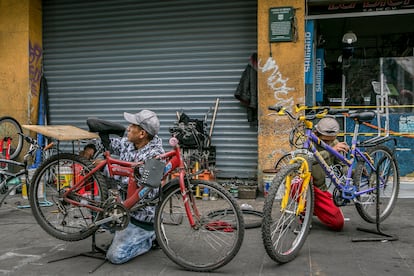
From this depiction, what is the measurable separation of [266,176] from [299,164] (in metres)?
2.98

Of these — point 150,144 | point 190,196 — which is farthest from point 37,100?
point 190,196

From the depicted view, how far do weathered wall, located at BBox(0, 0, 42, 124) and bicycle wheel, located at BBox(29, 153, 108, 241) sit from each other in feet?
15.9

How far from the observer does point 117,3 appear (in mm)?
8898

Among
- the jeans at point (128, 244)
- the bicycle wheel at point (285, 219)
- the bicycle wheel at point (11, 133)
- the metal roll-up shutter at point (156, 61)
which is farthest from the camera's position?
the bicycle wheel at point (11, 133)

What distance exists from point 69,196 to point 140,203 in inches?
28.4

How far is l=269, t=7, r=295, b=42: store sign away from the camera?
293 inches

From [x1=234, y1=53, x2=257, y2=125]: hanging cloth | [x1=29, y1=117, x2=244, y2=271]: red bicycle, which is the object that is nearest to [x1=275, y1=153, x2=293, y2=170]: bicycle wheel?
[x1=234, y1=53, x2=257, y2=125]: hanging cloth

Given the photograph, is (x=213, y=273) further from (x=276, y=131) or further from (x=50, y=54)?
(x=50, y=54)

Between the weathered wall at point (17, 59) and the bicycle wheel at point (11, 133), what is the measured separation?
419 millimetres

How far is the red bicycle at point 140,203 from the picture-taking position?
4.12 m

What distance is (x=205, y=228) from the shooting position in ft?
13.9

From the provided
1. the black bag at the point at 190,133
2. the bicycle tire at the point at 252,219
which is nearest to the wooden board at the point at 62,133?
the bicycle tire at the point at 252,219

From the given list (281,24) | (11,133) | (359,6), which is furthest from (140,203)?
(359,6)

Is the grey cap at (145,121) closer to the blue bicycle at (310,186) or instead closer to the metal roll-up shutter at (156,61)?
the blue bicycle at (310,186)
